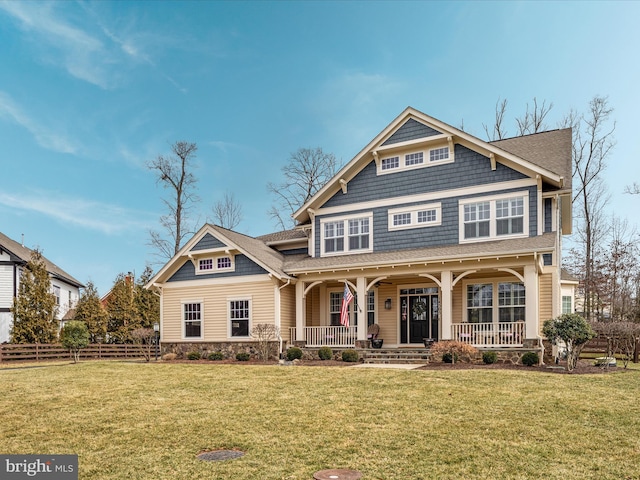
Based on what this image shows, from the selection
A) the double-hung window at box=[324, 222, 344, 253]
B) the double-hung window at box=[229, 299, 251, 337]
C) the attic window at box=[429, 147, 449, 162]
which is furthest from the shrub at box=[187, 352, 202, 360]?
the attic window at box=[429, 147, 449, 162]

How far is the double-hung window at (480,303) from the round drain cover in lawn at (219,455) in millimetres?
13663

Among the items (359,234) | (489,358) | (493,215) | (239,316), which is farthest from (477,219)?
(239,316)

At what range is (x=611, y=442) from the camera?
6.80 m

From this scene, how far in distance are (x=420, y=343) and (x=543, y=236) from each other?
605 centimetres

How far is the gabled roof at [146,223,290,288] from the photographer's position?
65.2ft

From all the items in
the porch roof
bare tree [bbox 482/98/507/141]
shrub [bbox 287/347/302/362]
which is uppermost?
bare tree [bbox 482/98/507/141]

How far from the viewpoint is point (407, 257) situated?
1786 cm

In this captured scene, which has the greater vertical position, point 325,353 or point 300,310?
point 300,310

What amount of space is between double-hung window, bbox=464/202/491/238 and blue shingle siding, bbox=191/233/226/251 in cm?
946

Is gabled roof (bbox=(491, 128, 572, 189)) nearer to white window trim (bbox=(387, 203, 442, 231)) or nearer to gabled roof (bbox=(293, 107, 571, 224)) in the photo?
gabled roof (bbox=(293, 107, 571, 224))

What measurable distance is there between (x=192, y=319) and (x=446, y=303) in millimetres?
10480

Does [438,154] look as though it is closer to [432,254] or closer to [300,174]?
[432,254]

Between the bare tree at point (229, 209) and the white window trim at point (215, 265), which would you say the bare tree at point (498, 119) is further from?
the white window trim at point (215, 265)

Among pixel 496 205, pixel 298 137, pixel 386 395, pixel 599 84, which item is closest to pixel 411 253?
pixel 496 205
